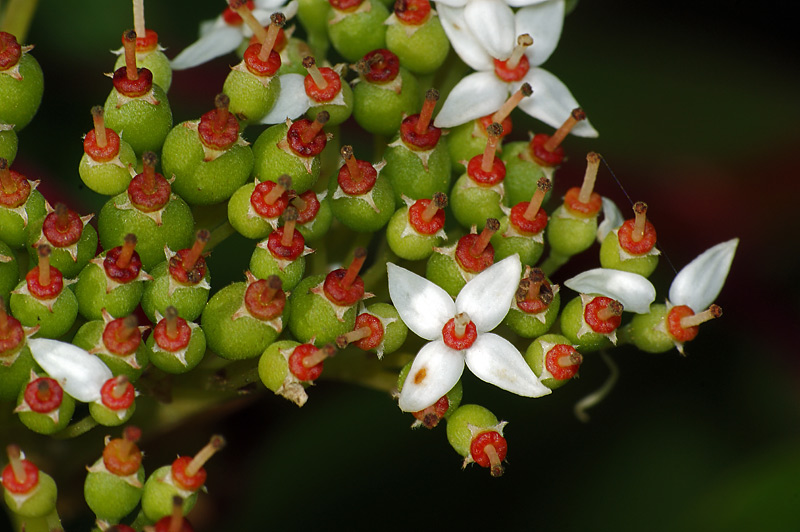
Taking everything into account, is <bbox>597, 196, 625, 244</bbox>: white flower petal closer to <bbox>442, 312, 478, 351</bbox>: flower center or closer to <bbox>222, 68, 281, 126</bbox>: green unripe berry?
<bbox>442, 312, 478, 351</bbox>: flower center

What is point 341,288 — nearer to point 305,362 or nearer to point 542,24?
point 305,362

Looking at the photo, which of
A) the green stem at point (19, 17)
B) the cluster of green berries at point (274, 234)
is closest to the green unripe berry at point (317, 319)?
the cluster of green berries at point (274, 234)

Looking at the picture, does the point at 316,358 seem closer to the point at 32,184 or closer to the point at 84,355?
the point at 84,355

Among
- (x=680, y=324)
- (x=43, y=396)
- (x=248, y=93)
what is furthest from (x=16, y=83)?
(x=680, y=324)

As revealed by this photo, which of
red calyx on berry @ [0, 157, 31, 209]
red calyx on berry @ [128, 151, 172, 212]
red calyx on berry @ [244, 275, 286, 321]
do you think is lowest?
red calyx on berry @ [244, 275, 286, 321]

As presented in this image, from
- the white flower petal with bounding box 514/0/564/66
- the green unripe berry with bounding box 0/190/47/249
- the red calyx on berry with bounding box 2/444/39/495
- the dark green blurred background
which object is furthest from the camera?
the dark green blurred background

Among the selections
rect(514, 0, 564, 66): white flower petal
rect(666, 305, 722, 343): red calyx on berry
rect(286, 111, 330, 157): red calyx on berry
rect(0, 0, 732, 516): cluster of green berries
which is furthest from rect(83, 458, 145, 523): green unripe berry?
rect(514, 0, 564, 66): white flower petal
